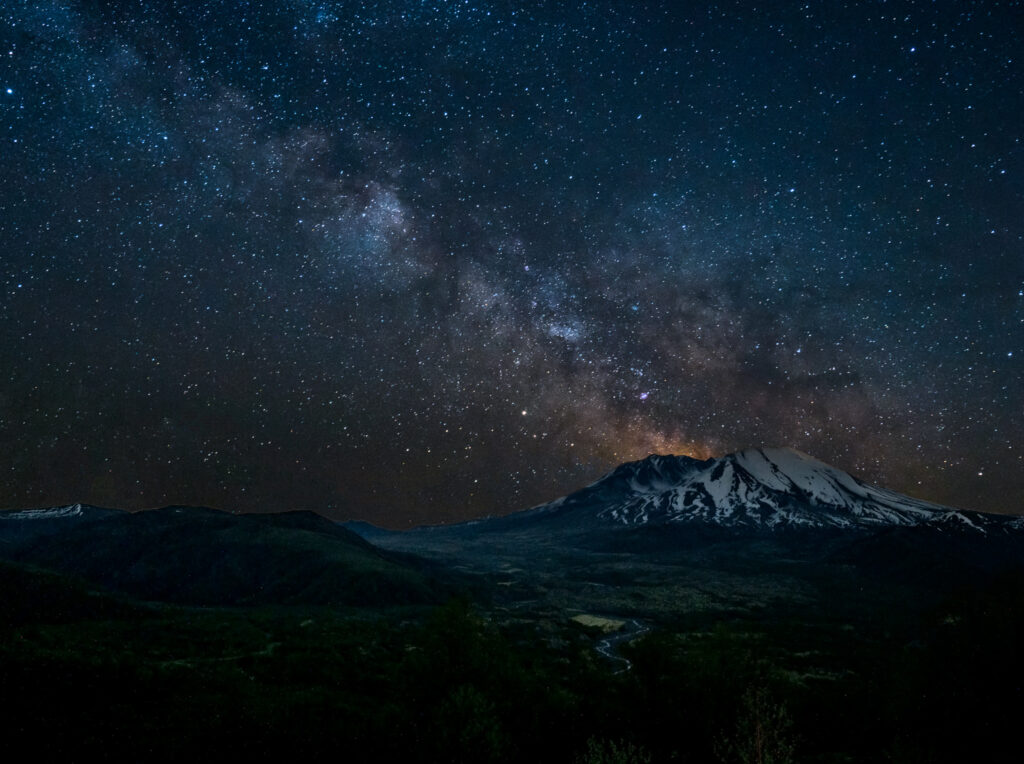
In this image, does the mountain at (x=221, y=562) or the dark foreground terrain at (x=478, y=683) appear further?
the mountain at (x=221, y=562)

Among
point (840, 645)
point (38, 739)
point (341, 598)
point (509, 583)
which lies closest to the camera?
point (38, 739)

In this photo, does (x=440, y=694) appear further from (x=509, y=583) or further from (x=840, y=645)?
(x=509, y=583)

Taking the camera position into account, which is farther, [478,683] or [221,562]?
[221,562]

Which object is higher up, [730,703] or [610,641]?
[730,703]

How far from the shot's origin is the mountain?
110m

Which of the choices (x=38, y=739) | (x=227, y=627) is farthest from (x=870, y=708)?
(x=227, y=627)

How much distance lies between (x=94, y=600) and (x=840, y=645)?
371 feet

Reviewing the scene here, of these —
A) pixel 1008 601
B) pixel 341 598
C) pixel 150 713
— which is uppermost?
pixel 1008 601

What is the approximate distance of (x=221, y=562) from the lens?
122 m

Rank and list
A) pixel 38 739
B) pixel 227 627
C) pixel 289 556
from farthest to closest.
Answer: pixel 289 556, pixel 227 627, pixel 38 739

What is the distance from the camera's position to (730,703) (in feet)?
135

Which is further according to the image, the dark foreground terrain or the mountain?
the mountain

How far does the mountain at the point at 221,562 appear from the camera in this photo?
359 ft

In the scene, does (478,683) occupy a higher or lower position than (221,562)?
higher
